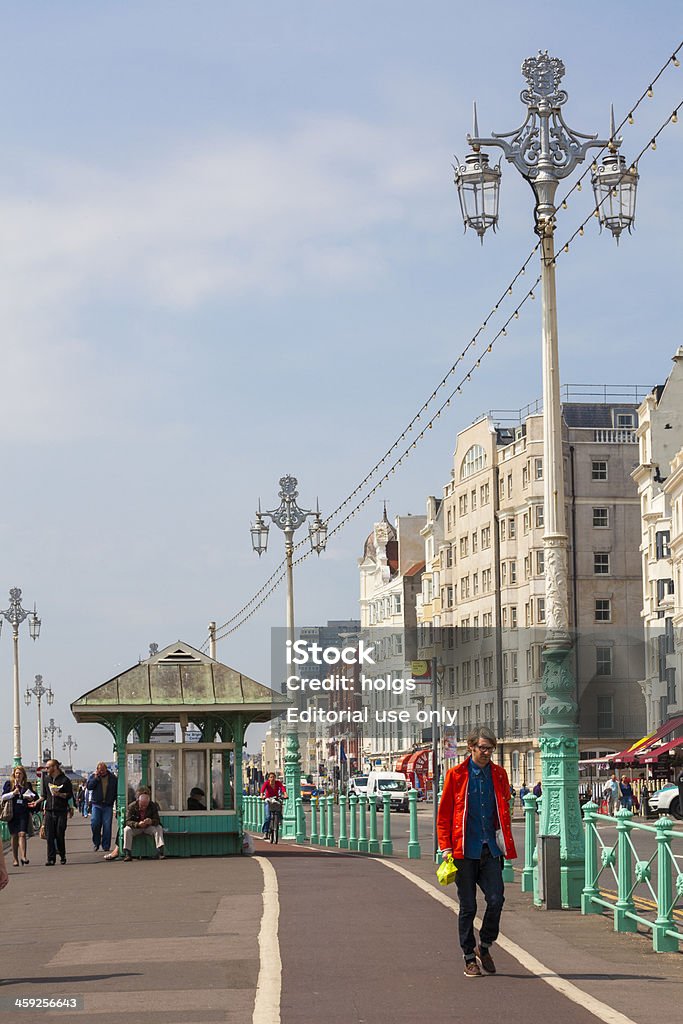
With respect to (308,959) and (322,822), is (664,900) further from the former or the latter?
(322,822)

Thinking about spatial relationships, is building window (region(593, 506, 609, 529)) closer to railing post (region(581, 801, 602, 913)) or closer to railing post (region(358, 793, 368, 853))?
railing post (region(358, 793, 368, 853))

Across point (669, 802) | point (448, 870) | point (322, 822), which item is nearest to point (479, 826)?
point (448, 870)

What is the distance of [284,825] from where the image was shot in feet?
146

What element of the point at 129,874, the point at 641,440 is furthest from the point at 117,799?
the point at 641,440

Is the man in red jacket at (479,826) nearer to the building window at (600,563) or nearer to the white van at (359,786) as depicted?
the white van at (359,786)

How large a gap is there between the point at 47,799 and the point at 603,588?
64.5 metres

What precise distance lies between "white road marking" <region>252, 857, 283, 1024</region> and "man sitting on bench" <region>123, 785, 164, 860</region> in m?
9.16

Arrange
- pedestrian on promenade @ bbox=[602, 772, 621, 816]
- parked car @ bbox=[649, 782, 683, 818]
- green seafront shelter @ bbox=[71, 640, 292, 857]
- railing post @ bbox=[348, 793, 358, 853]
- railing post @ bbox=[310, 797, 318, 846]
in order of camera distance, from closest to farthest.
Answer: green seafront shelter @ bbox=[71, 640, 292, 857]
railing post @ bbox=[348, 793, 358, 853]
railing post @ bbox=[310, 797, 318, 846]
parked car @ bbox=[649, 782, 683, 818]
pedestrian on promenade @ bbox=[602, 772, 621, 816]

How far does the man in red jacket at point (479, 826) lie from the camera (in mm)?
12055

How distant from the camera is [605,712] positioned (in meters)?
88.5

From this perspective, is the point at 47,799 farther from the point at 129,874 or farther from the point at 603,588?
the point at 603,588

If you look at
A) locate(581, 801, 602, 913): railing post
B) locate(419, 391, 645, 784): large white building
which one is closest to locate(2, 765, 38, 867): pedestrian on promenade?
locate(581, 801, 602, 913): railing post

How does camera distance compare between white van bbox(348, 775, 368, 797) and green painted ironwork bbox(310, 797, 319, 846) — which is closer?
green painted ironwork bbox(310, 797, 319, 846)

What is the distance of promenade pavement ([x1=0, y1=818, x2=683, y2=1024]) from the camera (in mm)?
10266
